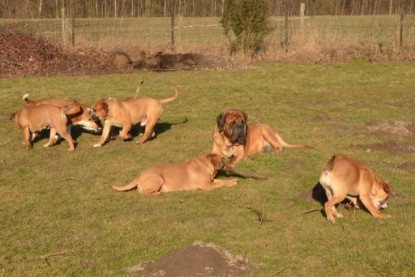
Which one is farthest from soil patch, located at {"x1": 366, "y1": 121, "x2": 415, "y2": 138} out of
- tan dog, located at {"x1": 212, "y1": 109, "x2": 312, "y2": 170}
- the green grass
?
tan dog, located at {"x1": 212, "y1": 109, "x2": 312, "y2": 170}

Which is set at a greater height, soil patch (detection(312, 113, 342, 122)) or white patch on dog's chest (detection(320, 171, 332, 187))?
white patch on dog's chest (detection(320, 171, 332, 187))

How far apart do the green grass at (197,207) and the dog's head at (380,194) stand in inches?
8.5

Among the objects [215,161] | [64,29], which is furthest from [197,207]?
[64,29]

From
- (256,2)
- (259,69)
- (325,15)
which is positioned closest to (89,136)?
(259,69)

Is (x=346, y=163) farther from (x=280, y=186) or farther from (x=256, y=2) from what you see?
(x=256, y=2)

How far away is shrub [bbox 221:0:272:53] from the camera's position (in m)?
25.2

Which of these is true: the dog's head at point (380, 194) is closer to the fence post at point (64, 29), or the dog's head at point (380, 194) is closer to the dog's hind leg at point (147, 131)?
the dog's hind leg at point (147, 131)

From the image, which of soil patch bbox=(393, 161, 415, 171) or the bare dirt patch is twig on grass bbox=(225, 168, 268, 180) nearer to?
soil patch bbox=(393, 161, 415, 171)

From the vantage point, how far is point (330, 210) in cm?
725

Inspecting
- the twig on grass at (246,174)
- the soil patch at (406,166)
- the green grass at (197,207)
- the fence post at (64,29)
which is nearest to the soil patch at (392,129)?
the green grass at (197,207)

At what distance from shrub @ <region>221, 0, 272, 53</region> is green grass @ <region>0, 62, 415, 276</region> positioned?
10003 mm

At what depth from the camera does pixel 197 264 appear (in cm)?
585

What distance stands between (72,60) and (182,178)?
16407 mm

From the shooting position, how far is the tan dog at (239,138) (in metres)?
9.98
